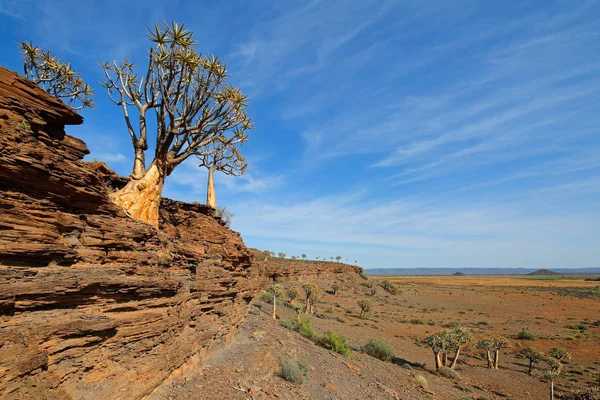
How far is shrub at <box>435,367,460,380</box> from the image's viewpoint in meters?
23.0

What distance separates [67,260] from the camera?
6359mm

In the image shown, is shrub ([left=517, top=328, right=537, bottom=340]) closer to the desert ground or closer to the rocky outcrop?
the desert ground

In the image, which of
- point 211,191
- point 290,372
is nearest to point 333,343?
point 290,372

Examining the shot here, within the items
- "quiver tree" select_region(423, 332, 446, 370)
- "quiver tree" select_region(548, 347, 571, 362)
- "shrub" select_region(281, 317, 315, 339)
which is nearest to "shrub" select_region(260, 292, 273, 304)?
"shrub" select_region(281, 317, 315, 339)

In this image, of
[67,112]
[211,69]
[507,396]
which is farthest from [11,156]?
[507,396]

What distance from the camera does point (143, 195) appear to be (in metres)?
9.85

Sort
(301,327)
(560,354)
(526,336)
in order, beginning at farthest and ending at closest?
1. (526,336)
2. (560,354)
3. (301,327)

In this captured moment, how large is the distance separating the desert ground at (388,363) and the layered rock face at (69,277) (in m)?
1.86

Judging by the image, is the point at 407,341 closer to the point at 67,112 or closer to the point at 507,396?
the point at 507,396

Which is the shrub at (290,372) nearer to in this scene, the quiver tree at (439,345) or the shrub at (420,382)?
the shrub at (420,382)

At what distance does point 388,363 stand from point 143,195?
22017mm

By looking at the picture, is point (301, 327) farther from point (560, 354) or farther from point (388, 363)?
point (560, 354)

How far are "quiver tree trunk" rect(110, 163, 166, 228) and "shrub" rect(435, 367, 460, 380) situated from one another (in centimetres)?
2378

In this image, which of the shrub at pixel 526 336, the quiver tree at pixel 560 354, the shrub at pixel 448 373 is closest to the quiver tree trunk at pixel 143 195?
the shrub at pixel 448 373
